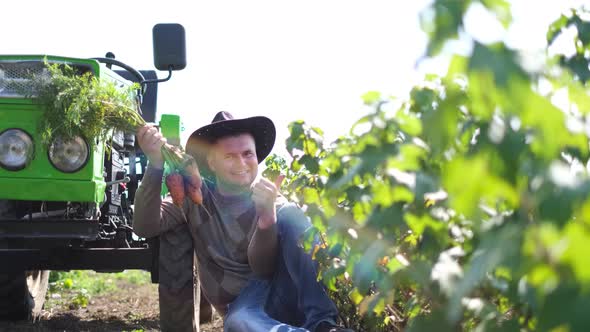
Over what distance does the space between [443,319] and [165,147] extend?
2235 mm

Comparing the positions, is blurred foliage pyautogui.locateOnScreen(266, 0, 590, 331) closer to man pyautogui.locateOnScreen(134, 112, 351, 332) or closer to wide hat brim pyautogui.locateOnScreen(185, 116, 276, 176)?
man pyautogui.locateOnScreen(134, 112, 351, 332)

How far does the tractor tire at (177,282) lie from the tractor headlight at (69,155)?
1093 millimetres

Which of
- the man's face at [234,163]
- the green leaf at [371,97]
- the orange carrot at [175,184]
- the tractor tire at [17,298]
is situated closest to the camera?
the green leaf at [371,97]

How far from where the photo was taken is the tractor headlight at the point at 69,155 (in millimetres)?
4371

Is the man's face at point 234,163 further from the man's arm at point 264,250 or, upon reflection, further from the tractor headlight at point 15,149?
the tractor headlight at point 15,149

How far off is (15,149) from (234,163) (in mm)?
1728

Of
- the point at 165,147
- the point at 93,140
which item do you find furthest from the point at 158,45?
the point at 165,147

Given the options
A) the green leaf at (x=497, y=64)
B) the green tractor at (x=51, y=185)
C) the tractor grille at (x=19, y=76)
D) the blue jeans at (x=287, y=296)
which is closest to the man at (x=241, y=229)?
the blue jeans at (x=287, y=296)

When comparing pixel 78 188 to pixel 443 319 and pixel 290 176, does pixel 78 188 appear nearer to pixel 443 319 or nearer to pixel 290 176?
pixel 290 176

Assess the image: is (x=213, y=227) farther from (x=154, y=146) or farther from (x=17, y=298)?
(x=17, y=298)

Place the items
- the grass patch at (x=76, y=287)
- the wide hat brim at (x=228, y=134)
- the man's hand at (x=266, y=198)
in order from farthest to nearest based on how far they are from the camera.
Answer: the grass patch at (x=76, y=287) → the wide hat brim at (x=228, y=134) → the man's hand at (x=266, y=198)

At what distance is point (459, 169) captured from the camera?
786 millimetres

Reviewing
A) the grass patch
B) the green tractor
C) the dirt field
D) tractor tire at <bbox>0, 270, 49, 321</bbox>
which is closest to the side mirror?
the green tractor

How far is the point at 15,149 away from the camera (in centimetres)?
440
